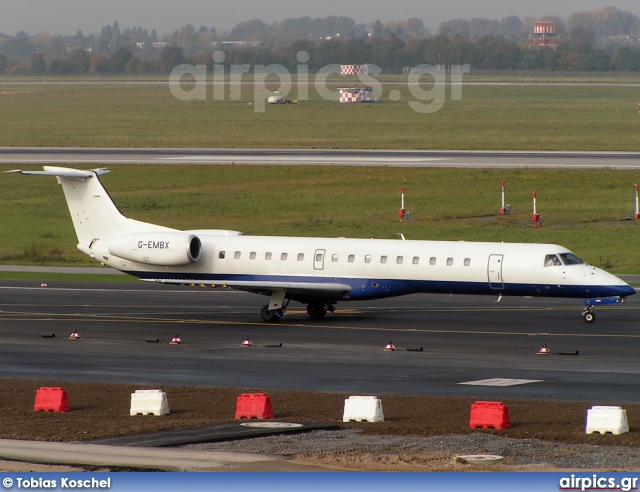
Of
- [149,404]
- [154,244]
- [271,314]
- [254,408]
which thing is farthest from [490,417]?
[154,244]

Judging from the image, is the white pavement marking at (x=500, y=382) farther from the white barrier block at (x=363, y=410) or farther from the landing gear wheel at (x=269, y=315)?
the landing gear wheel at (x=269, y=315)

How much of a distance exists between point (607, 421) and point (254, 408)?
6.70 metres

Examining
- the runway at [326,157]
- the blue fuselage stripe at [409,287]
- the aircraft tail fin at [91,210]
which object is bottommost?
the blue fuselage stripe at [409,287]

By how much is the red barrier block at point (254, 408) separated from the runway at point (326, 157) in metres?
58.0

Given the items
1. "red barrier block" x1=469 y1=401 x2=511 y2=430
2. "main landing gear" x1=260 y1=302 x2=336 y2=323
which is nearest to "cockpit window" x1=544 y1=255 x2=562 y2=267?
"main landing gear" x1=260 y1=302 x2=336 y2=323

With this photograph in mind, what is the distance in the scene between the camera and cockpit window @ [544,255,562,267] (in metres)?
38.2

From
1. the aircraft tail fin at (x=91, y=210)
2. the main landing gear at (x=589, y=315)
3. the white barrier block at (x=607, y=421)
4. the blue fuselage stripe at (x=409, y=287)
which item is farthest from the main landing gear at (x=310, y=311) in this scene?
the white barrier block at (x=607, y=421)

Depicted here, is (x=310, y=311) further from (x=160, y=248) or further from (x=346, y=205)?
(x=346, y=205)

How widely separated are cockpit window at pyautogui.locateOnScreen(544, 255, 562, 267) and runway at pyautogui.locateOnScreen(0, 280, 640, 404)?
6.60 ft

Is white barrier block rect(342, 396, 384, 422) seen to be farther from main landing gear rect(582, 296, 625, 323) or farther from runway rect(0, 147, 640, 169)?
runway rect(0, 147, 640, 169)

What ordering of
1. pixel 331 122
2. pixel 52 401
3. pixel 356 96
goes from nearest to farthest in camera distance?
pixel 52 401 < pixel 331 122 < pixel 356 96

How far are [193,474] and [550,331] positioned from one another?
71.3 feet

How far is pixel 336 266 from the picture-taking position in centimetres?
3997

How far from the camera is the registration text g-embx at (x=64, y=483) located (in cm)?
1620
